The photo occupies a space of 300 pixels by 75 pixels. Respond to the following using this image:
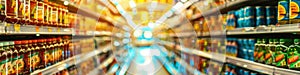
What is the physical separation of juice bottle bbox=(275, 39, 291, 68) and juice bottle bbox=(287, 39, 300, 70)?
5cm

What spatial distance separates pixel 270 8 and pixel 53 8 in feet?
4.98

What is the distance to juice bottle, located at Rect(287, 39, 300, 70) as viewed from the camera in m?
1.99

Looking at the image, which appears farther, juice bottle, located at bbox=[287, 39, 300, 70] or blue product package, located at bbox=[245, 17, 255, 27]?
blue product package, located at bbox=[245, 17, 255, 27]

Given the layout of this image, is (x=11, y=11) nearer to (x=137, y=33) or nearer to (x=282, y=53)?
(x=282, y=53)

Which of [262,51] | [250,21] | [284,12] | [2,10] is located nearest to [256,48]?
[262,51]

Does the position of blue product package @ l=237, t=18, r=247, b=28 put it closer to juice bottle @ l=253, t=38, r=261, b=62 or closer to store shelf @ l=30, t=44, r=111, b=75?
juice bottle @ l=253, t=38, r=261, b=62

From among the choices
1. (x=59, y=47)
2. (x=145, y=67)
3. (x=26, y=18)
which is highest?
(x=26, y=18)

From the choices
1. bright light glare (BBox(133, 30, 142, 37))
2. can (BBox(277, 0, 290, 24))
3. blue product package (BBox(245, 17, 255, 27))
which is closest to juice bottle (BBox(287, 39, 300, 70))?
can (BBox(277, 0, 290, 24))

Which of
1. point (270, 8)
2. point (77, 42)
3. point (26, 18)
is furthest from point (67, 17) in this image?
point (270, 8)

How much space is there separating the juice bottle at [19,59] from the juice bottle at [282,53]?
4.96 ft

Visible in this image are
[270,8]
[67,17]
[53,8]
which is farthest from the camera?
[67,17]

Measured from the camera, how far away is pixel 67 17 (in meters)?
3.08

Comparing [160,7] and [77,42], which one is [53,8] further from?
[160,7]

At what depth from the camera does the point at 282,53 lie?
215cm
